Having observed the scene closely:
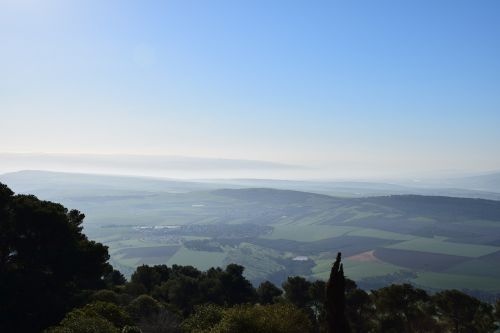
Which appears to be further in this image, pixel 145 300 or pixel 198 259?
pixel 198 259

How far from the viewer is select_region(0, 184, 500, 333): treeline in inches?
1011

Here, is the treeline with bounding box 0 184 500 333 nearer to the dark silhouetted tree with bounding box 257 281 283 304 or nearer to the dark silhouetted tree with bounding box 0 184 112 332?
the dark silhouetted tree with bounding box 0 184 112 332

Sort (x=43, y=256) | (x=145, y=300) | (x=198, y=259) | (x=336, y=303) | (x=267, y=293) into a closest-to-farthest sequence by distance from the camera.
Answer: (x=336, y=303), (x=43, y=256), (x=145, y=300), (x=267, y=293), (x=198, y=259)

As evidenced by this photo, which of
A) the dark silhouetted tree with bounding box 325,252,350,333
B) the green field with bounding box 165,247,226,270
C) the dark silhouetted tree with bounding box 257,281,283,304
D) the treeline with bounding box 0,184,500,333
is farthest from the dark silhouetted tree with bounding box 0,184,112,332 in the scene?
the green field with bounding box 165,247,226,270

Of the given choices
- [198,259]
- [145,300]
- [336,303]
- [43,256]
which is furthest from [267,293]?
[198,259]

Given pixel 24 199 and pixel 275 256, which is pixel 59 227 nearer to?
pixel 24 199

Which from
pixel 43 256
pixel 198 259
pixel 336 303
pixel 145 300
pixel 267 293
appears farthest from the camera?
pixel 198 259

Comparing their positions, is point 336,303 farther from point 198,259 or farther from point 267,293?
point 198,259

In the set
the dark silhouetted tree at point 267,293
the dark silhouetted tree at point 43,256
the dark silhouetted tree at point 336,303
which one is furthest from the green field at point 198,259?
the dark silhouetted tree at point 336,303

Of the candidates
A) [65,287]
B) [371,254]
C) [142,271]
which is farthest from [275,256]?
[65,287]

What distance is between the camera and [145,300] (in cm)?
3903

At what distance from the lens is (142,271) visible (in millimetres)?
57000

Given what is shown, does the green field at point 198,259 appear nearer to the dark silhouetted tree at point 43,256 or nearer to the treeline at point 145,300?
the treeline at point 145,300

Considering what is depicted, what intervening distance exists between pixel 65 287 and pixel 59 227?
5824mm
